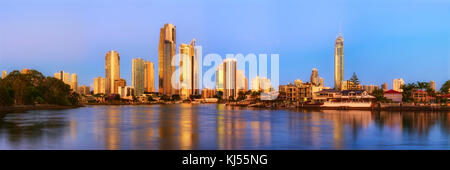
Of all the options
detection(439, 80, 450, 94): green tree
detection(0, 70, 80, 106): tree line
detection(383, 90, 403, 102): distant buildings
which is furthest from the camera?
detection(383, 90, 403, 102): distant buildings

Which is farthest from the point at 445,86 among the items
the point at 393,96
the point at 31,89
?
the point at 31,89

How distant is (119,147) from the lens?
33.0 m

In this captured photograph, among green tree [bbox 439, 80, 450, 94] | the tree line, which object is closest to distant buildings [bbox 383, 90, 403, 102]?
green tree [bbox 439, 80, 450, 94]

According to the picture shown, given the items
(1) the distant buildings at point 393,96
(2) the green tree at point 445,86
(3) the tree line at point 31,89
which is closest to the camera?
(3) the tree line at point 31,89

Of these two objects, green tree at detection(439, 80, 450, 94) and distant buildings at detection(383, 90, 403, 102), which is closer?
green tree at detection(439, 80, 450, 94)

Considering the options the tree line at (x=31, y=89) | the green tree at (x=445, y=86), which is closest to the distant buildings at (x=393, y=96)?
the green tree at (x=445, y=86)

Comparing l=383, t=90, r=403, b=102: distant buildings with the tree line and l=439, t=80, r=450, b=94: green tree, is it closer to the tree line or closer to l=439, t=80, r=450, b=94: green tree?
l=439, t=80, r=450, b=94: green tree

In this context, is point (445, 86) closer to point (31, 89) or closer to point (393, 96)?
point (393, 96)

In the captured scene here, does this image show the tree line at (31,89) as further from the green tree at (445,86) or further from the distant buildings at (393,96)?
the green tree at (445,86)

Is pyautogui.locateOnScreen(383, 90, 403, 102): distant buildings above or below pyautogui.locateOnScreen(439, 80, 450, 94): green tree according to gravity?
below

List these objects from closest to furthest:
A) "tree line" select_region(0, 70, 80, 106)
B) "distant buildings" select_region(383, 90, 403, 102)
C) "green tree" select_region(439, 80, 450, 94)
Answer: "tree line" select_region(0, 70, 80, 106) → "green tree" select_region(439, 80, 450, 94) → "distant buildings" select_region(383, 90, 403, 102)

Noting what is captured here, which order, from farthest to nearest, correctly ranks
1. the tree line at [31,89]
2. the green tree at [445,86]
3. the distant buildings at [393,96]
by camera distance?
1. the distant buildings at [393,96]
2. the green tree at [445,86]
3. the tree line at [31,89]
